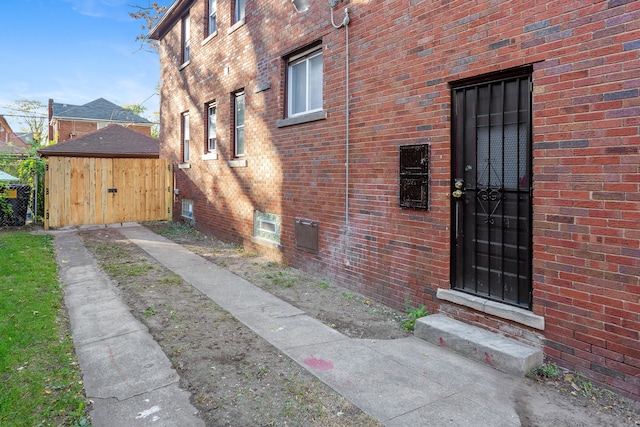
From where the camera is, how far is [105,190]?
13.0 m

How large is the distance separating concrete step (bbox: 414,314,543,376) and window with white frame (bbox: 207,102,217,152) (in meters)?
8.62

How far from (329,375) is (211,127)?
9.45 m

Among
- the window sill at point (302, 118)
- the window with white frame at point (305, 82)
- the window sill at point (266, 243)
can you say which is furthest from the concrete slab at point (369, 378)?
the window with white frame at point (305, 82)

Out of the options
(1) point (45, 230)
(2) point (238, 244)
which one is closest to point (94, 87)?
(1) point (45, 230)

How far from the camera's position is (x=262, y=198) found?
8680 millimetres

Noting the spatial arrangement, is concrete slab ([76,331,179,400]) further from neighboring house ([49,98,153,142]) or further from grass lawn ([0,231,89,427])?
neighboring house ([49,98,153,142])

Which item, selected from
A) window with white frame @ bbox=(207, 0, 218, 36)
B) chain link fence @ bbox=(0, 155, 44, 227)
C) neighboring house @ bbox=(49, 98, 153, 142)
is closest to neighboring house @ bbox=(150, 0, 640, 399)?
window with white frame @ bbox=(207, 0, 218, 36)

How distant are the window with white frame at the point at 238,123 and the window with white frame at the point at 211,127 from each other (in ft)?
5.13

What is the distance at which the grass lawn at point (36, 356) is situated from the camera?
292 cm

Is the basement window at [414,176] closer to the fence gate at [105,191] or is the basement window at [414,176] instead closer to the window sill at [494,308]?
the window sill at [494,308]

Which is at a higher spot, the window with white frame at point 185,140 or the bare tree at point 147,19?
the bare tree at point 147,19

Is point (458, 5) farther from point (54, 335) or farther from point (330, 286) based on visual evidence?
point (54, 335)

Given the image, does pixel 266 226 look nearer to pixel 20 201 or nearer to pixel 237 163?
pixel 237 163

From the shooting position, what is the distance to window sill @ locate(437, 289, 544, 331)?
381 centimetres
